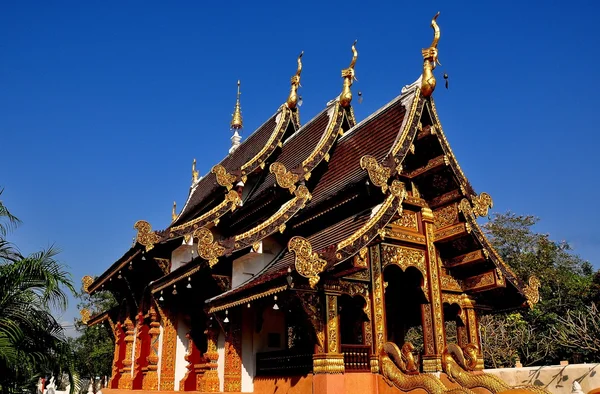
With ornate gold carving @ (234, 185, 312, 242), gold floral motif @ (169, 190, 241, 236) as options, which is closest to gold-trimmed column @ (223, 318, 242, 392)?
ornate gold carving @ (234, 185, 312, 242)

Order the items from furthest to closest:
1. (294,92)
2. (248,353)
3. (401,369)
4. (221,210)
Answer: (294,92), (221,210), (248,353), (401,369)

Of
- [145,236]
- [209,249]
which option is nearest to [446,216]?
[209,249]

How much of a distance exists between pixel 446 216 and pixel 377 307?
2.20 m

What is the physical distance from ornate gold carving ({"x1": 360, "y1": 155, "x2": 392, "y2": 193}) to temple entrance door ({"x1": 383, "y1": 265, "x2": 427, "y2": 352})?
66.1 inches

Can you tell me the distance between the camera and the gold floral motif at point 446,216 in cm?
937

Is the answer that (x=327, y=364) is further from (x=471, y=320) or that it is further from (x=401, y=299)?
(x=401, y=299)

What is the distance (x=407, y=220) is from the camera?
30.8ft

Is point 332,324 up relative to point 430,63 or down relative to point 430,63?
down

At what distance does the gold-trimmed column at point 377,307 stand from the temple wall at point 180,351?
5117 millimetres

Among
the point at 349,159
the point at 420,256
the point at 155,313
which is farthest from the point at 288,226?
the point at 155,313

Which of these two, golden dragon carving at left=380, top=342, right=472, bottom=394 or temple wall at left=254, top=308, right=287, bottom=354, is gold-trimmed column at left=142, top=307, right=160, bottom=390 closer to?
temple wall at left=254, top=308, right=287, bottom=354

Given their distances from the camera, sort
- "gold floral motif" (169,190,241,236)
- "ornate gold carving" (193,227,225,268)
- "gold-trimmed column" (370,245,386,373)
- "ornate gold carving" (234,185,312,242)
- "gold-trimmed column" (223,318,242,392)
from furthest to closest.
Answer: "gold floral motif" (169,190,241,236) < "gold-trimmed column" (223,318,242,392) < "ornate gold carving" (234,185,312,242) < "ornate gold carving" (193,227,225,268) < "gold-trimmed column" (370,245,386,373)

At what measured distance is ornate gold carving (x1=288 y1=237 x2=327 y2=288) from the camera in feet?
22.8

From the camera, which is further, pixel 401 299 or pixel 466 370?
pixel 401 299
